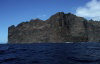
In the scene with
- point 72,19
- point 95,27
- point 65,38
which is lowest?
point 65,38

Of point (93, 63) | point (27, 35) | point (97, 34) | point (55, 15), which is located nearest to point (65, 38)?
point (55, 15)

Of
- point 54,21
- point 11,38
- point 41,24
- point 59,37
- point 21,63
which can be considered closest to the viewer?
point 21,63

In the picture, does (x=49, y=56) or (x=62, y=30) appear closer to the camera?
(x=49, y=56)

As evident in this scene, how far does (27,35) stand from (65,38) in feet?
183

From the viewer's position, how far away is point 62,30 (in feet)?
472

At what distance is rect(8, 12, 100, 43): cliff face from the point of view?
467ft

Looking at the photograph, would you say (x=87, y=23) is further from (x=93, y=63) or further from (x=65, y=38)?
(x=93, y=63)

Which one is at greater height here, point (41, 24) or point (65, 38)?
point (41, 24)

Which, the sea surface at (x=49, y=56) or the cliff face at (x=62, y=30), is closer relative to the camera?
the sea surface at (x=49, y=56)

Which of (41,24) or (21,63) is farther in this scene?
(41,24)

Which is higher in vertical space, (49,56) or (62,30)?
(62,30)

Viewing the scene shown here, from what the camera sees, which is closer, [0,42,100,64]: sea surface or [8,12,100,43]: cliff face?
[0,42,100,64]: sea surface

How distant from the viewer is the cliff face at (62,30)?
142 m

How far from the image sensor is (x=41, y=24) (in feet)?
538
